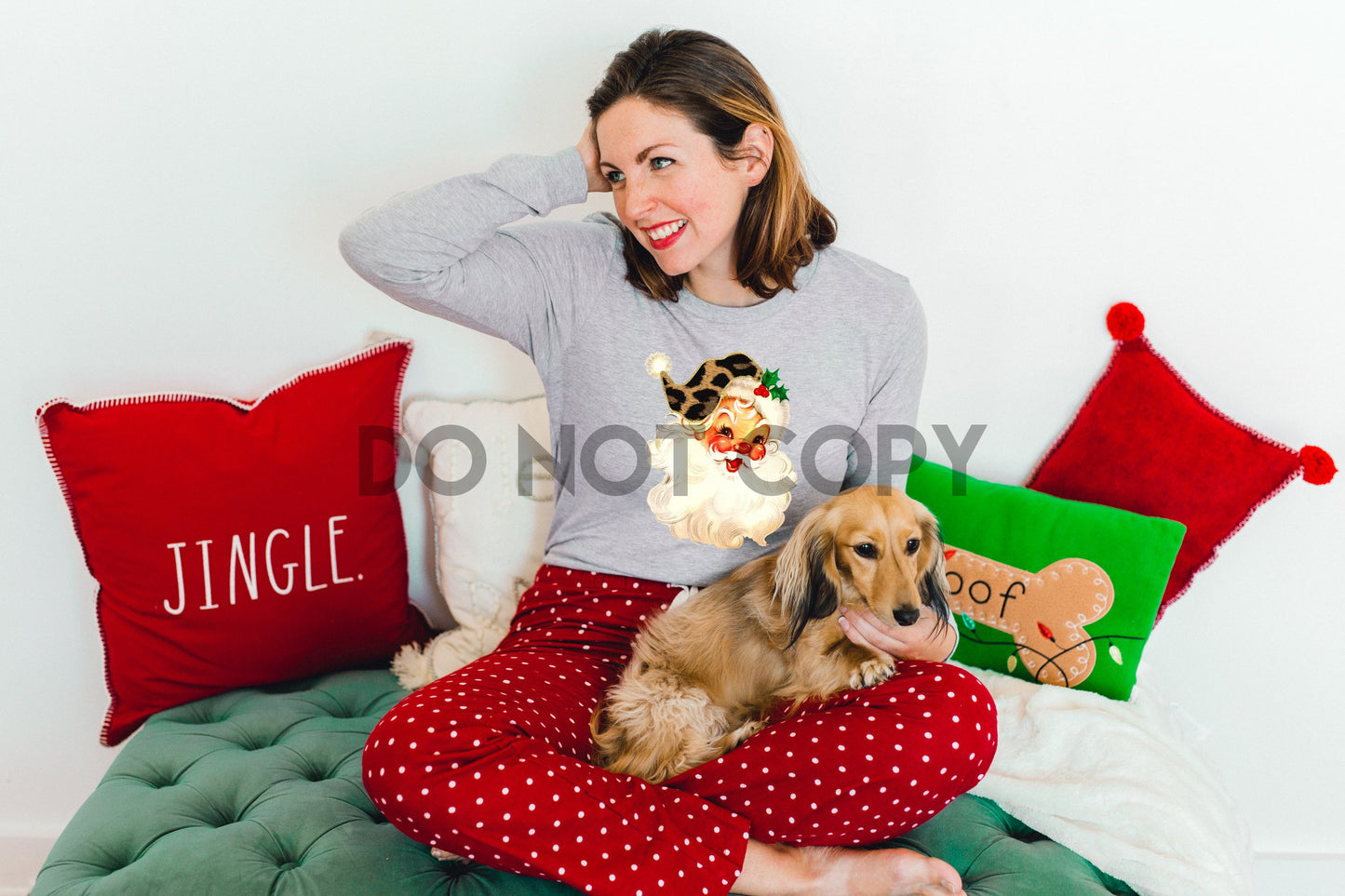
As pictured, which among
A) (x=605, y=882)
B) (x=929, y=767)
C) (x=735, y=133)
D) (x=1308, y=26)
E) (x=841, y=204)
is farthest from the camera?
(x=841, y=204)

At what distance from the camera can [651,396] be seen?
67.9 inches

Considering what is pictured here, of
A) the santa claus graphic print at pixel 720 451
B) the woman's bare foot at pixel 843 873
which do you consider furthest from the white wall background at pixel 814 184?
the woman's bare foot at pixel 843 873

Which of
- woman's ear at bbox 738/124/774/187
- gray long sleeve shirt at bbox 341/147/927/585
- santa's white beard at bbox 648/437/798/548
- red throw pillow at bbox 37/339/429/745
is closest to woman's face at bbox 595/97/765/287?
woman's ear at bbox 738/124/774/187

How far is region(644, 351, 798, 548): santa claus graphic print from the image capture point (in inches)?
67.7

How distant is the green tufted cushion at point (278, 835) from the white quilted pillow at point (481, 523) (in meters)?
0.25

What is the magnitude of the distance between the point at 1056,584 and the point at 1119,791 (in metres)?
0.46

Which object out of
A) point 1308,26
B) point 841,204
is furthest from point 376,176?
point 1308,26

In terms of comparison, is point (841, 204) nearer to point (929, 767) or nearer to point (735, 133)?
point (735, 133)

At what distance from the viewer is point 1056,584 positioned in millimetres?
1955

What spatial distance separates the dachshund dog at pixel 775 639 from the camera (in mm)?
1490

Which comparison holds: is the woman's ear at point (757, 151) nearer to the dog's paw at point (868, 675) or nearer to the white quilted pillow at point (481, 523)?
the white quilted pillow at point (481, 523)

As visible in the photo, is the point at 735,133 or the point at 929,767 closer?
the point at 929,767

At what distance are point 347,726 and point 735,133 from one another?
1405 mm

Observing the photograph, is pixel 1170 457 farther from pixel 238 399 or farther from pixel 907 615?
pixel 238 399
